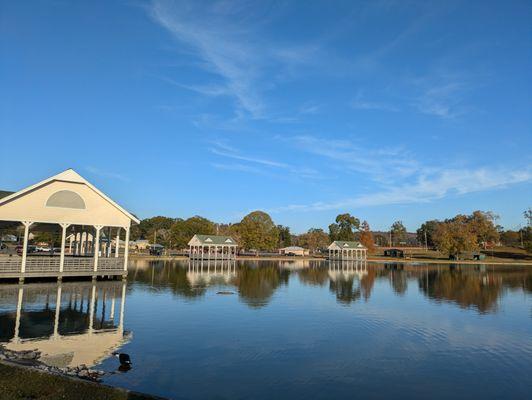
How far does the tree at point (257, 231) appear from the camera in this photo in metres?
109

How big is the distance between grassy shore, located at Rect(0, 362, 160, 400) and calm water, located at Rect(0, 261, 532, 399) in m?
2.18

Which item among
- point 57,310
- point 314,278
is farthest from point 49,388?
point 314,278

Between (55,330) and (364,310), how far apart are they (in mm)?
19275

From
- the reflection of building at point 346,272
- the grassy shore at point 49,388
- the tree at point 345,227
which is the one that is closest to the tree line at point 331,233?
the tree at point 345,227

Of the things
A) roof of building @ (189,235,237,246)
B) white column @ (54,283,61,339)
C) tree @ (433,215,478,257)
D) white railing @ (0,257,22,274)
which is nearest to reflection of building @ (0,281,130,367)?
white column @ (54,283,61,339)

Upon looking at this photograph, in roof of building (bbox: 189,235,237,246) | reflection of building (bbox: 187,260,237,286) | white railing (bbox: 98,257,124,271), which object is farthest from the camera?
roof of building (bbox: 189,235,237,246)

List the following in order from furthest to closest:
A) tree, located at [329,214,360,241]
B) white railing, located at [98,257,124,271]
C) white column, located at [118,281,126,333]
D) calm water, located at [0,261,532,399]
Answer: tree, located at [329,214,360,241] → white railing, located at [98,257,124,271] → white column, located at [118,281,126,333] → calm water, located at [0,261,532,399]

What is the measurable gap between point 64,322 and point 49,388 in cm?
1196

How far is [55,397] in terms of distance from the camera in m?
9.53

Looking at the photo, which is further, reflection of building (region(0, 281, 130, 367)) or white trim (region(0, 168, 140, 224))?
white trim (region(0, 168, 140, 224))

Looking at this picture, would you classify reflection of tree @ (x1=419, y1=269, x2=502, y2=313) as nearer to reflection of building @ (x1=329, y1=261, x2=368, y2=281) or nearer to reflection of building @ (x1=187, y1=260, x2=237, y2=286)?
reflection of building @ (x1=329, y1=261, x2=368, y2=281)

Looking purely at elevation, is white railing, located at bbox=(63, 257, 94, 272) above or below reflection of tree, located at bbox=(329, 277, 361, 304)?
above

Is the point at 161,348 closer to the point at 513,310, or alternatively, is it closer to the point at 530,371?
the point at 530,371

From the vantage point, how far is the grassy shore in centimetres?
962
